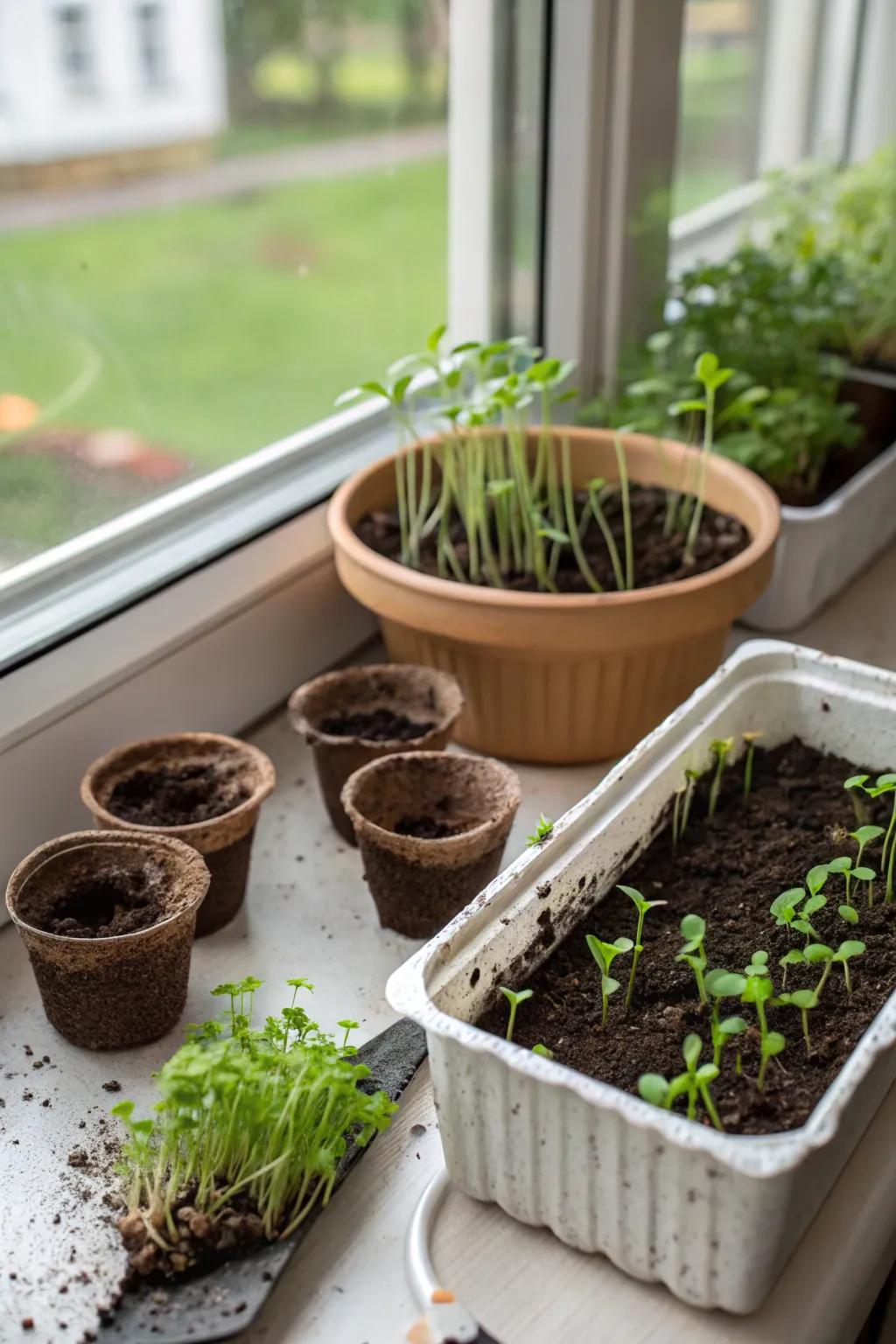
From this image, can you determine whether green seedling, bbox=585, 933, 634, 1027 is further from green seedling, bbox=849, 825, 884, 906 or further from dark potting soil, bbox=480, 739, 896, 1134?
green seedling, bbox=849, 825, 884, 906

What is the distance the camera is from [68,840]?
102cm

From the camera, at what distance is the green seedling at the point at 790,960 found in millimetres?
860

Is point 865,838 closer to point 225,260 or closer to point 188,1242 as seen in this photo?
point 188,1242

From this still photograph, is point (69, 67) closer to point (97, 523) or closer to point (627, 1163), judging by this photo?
point (97, 523)

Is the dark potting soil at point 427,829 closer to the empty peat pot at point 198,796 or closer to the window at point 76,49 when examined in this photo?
the empty peat pot at point 198,796

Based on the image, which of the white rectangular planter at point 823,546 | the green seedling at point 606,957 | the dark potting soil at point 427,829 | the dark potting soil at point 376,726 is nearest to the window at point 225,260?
the dark potting soil at point 376,726

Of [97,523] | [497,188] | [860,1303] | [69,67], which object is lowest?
[860,1303]

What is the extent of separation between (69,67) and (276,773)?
0.65 meters

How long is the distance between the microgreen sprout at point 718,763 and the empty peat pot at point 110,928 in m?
0.42

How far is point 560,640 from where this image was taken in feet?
3.91

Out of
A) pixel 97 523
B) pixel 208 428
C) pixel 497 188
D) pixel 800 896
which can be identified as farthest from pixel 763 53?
pixel 800 896

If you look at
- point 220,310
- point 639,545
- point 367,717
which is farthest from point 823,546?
point 220,310

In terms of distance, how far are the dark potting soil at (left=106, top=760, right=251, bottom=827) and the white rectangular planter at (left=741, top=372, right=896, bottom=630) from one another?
0.66m

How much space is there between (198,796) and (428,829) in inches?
7.8
